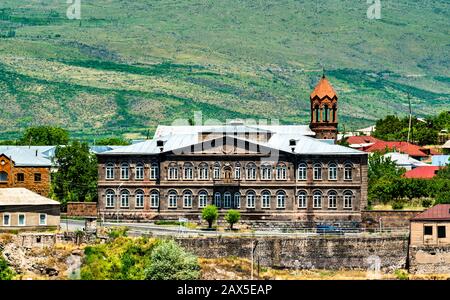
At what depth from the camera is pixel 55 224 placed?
84250 mm

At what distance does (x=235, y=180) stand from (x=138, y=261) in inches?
788

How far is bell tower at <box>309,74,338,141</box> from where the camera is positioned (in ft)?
364

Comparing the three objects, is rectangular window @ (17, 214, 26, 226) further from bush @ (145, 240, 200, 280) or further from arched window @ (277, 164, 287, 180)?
arched window @ (277, 164, 287, 180)

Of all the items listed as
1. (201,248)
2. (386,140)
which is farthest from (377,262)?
(386,140)

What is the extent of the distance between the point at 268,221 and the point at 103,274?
21.7 metres

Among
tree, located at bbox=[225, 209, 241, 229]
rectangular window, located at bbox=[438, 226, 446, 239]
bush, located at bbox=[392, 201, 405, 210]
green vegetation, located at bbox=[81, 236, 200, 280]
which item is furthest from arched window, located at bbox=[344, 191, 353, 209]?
green vegetation, located at bbox=[81, 236, 200, 280]

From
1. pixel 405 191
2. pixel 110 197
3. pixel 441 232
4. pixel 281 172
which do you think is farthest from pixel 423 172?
pixel 441 232

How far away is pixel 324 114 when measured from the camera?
11194 cm

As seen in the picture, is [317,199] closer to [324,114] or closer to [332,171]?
[332,171]

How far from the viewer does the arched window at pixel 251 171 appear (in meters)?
95.3

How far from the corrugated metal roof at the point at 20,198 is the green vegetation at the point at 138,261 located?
5195mm

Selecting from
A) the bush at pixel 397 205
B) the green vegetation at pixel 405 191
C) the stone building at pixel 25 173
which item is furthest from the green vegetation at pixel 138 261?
the green vegetation at pixel 405 191

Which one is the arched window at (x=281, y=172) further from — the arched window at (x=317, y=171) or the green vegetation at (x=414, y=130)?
the green vegetation at (x=414, y=130)

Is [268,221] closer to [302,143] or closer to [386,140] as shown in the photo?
[302,143]
